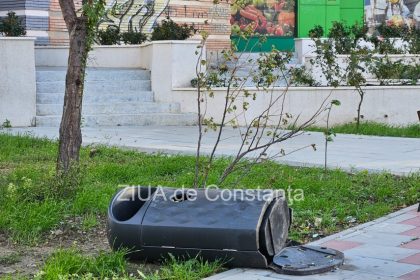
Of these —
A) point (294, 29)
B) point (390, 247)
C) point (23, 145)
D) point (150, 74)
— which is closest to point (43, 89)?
point (150, 74)

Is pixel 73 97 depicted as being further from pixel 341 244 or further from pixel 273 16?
pixel 273 16

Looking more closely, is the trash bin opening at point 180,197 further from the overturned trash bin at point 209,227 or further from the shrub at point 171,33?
the shrub at point 171,33

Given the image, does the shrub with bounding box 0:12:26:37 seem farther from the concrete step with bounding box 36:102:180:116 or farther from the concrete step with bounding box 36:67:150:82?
the concrete step with bounding box 36:102:180:116

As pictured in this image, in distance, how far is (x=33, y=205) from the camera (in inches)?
277

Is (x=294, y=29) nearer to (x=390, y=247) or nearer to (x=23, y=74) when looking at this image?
(x=23, y=74)

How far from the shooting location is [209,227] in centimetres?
566

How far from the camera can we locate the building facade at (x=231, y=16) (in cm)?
2111

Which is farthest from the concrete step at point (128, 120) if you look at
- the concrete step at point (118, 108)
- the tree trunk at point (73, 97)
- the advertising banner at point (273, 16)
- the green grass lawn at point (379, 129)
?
the advertising banner at point (273, 16)

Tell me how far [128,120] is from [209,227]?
386 inches

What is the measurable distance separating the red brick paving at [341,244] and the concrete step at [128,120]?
867cm

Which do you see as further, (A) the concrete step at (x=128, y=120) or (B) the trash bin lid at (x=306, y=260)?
(A) the concrete step at (x=128, y=120)

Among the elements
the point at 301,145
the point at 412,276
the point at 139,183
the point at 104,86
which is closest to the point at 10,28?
the point at 104,86

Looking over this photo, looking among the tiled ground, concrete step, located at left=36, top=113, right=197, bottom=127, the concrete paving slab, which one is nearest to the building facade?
concrete step, located at left=36, top=113, right=197, bottom=127

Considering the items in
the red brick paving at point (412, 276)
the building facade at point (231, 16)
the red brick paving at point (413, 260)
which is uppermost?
the building facade at point (231, 16)
